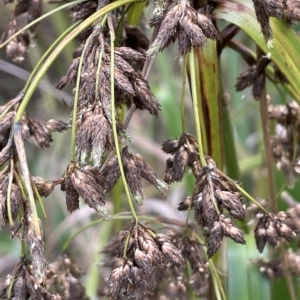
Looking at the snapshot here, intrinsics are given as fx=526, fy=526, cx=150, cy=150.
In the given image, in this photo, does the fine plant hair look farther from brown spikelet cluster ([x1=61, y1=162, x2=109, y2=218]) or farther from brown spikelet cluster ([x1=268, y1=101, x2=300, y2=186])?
brown spikelet cluster ([x1=268, y1=101, x2=300, y2=186])

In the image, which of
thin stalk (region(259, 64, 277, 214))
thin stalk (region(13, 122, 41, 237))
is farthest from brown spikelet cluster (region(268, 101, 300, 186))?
thin stalk (region(13, 122, 41, 237))

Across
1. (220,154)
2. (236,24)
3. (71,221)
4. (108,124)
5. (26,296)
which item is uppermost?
(71,221)

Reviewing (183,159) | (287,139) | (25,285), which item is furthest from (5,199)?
(287,139)

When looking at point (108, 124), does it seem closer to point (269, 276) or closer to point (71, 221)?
point (269, 276)

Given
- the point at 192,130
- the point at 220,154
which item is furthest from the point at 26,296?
the point at 192,130

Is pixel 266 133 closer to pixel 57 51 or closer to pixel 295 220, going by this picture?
pixel 295 220

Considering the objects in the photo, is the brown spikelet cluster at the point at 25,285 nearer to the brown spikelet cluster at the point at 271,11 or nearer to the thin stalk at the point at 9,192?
the thin stalk at the point at 9,192
